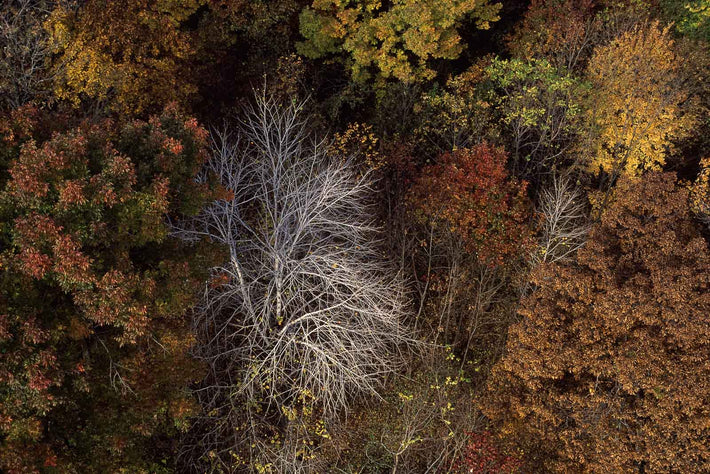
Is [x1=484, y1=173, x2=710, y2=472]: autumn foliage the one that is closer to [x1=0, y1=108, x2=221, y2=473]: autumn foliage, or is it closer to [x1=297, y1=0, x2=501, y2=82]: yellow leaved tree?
[x1=0, y1=108, x2=221, y2=473]: autumn foliage

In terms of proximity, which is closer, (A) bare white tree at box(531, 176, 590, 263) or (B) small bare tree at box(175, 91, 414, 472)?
(B) small bare tree at box(175, 91, 414, 472)

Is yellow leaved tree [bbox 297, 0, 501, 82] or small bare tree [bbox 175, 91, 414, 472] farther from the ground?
yellow leaved tree [bbox 297, 0, 501, 82]

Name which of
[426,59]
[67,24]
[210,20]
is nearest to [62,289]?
[67,24]

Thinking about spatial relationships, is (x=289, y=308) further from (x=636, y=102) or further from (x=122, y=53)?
(x=636, y=102)

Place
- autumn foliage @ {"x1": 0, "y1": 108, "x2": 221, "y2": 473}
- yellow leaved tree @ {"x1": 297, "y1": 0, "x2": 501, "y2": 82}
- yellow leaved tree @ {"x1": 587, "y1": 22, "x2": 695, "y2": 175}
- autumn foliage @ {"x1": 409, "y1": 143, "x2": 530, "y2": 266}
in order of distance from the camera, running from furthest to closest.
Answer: yellow leaved tree @ {"x1": 297, "y1": 0, "x2": 501, "y2": 82} < yellow leaved tree @ {"x1": 587, "y1": 22, "x2": 695, "y2": 175} < autumn foliage @ {"x1": 409, "y1": 143, "x2": 530, "y2": 266} < autumn foliage @ {"x1": 0, "y1": 108, "x2": 221, "y2": 473}

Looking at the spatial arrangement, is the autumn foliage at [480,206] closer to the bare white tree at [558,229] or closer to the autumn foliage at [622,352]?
the bare white tree at [558,229]

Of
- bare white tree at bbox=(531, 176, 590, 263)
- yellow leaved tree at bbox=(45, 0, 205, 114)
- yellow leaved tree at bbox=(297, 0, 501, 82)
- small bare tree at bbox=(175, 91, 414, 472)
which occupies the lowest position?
small bare tree at bbox=(175, 91, 414, 472)

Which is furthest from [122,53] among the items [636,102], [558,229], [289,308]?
[636,102]

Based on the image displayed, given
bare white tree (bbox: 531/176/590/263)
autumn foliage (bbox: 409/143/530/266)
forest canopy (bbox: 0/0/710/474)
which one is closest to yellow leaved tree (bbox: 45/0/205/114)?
forest canopy (bbox: 0/0/710/474)
